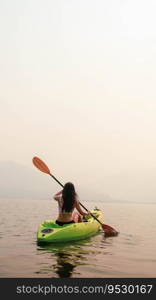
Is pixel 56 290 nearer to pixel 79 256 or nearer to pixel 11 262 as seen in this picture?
pixel 11 262

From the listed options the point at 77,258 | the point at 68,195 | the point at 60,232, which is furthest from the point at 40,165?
the point at 77,258

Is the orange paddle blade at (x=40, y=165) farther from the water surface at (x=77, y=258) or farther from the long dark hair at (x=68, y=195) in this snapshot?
the long dark hair at (x=68, y=195)

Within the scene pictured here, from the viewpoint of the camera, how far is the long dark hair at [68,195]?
12883 mm

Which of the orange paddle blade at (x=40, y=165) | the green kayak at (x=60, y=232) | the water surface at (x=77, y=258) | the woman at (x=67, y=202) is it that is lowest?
the water surface at (x=77, y=258)

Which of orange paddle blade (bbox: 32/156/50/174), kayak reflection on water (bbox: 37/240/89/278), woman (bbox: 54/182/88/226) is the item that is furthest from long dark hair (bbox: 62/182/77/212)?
orange paddle blade (bbox: 32/156/50/174)

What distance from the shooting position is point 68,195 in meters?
12.9

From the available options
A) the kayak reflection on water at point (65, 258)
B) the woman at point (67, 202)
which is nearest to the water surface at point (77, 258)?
the kayak reflection on water at point (65, 258)

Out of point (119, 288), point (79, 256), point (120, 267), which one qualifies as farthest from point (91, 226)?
point (119, 288)

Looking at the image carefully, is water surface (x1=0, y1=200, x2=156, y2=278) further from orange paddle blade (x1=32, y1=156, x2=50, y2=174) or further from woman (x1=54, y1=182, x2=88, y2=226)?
orange paddle blade (x1=32, y1=156, x2=50, y2=174)

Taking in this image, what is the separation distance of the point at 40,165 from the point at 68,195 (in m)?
5.63

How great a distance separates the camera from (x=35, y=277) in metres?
8.41

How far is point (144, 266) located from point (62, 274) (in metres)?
2.93

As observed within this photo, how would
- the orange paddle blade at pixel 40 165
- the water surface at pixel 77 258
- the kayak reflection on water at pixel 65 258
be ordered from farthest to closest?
1. the orange paddle blade at pixel 40 165
2. the water surface at pixel 77 258
3. the kayak reflection on water at pixel 65 258

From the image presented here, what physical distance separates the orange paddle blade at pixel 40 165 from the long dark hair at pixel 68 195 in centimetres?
510
